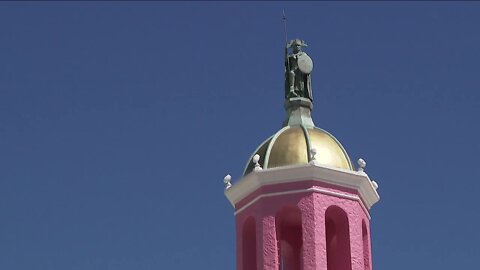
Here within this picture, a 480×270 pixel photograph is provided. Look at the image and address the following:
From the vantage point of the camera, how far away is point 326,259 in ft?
93.8

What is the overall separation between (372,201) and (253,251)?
11.6 feet

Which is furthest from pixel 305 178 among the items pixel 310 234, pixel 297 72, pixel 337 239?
pixel 297 72

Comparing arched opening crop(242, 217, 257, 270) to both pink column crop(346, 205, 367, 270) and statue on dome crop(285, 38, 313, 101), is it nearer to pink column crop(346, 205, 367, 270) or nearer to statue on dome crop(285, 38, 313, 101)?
pink column crop(346, 205, 367, 270)

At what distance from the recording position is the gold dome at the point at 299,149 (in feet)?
97.1

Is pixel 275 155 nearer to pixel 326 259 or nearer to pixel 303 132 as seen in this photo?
pixel 303 132

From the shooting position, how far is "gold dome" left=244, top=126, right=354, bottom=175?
29609 mm

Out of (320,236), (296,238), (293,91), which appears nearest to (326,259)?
(320,236)

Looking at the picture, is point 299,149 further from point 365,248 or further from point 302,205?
point 365,248

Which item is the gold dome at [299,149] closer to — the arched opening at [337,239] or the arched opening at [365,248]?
the arched opening at [337,239]

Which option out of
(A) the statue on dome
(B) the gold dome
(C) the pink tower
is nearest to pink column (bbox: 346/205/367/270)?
(C) the pink tower

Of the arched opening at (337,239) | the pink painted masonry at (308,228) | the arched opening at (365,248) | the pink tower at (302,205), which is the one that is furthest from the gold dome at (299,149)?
the arched opening at (365,248)

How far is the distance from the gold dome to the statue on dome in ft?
5.55

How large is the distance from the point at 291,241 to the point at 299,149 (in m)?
2.81

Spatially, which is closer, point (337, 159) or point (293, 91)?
point (337, 159)
